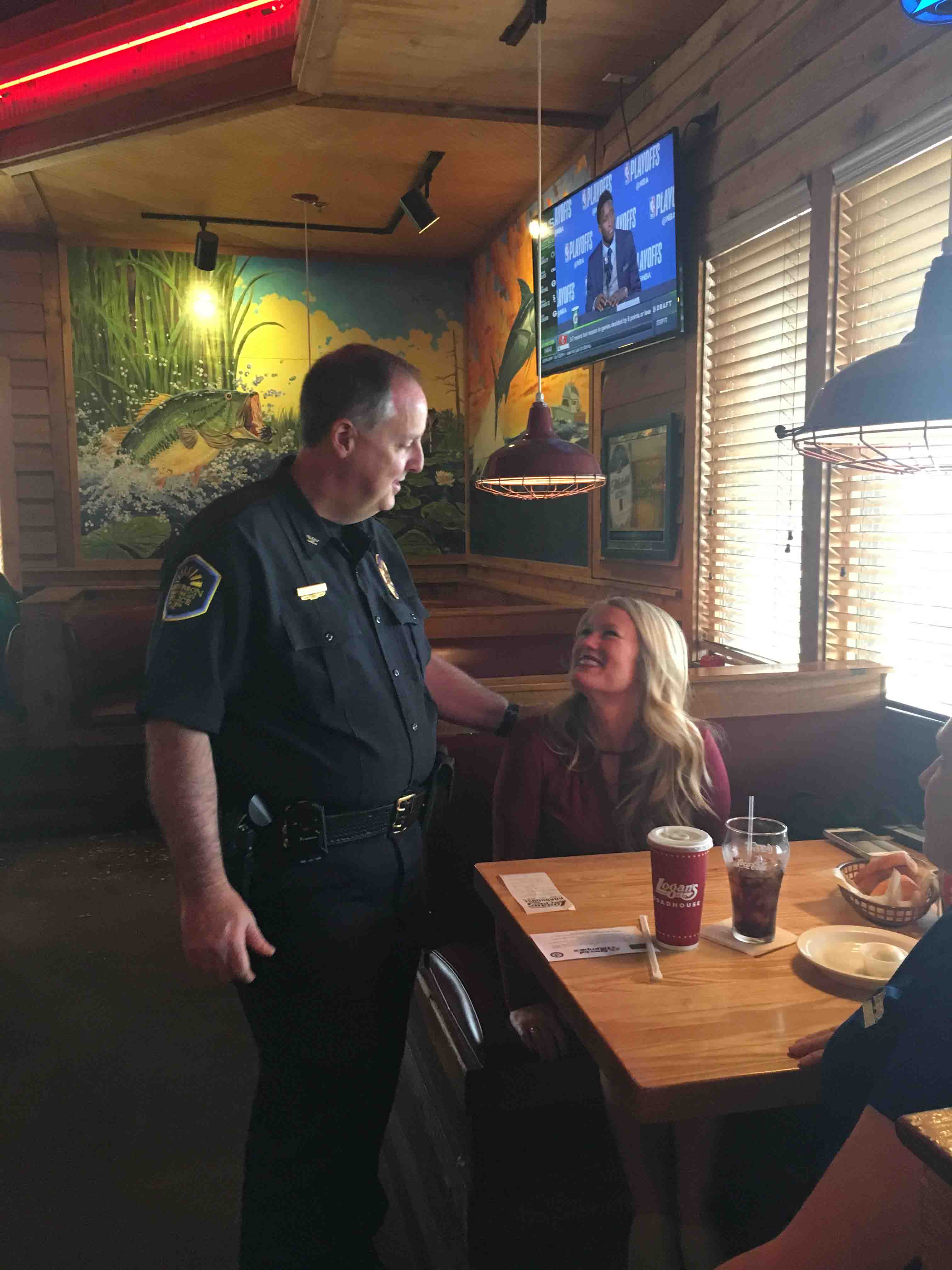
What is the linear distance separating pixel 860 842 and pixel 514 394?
4808 millimetres

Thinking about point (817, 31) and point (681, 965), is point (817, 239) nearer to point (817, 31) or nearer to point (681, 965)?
point (817, 31)

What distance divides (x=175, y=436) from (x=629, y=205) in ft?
13.5

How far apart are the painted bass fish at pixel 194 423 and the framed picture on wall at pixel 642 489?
333 centimetres

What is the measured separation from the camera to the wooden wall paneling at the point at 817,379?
9.62ft

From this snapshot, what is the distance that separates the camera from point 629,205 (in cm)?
404

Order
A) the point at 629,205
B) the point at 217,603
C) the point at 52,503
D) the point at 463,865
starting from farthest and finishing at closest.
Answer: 1. the point at 52,503
2. the point at 629,205
3. the point at 463,865
4. the point at 217,603

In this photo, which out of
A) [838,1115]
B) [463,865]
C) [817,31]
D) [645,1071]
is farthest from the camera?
[817,31]

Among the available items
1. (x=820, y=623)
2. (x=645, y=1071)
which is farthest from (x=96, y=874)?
(x=645, y=1071)

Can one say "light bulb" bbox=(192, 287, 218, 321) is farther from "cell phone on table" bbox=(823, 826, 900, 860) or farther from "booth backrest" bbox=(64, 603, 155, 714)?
"cell phone on table" bbox=(823, 826, 900, 860)

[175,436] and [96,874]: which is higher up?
[175,436]

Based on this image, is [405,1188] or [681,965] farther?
[405,1188]

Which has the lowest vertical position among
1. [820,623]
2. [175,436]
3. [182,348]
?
[820,623]

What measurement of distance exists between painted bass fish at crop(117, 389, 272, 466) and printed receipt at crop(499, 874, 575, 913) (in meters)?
5.97

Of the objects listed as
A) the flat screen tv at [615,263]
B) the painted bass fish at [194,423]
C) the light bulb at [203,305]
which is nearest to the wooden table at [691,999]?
the flat screen tv at [615,263]
